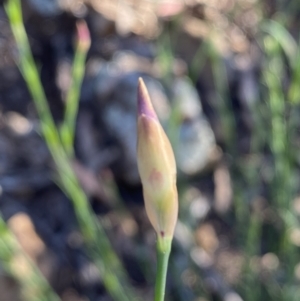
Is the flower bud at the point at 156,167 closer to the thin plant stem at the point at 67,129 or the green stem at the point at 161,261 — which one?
the green stem at the point at 161,261

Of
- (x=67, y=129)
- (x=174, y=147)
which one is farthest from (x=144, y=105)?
(x=174, y=147)

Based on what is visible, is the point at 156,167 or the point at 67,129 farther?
the point at 67,129

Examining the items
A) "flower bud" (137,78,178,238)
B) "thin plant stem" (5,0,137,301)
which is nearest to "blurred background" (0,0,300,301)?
"thin plant stem" (5,0,137,301)

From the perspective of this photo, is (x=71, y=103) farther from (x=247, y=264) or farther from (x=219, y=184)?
(x=219, y=184)

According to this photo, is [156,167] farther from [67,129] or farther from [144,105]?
[67,129]

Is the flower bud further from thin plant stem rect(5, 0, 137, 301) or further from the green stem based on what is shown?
thin plant stem rect(5, 0, 137, 301)
